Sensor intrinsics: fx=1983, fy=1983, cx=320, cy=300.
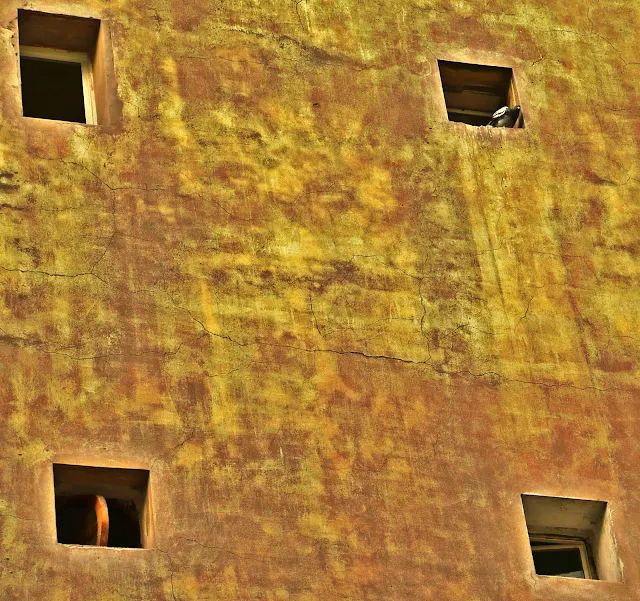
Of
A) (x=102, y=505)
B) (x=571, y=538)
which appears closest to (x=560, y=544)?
(x=571, y=538)

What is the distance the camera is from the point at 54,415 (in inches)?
471

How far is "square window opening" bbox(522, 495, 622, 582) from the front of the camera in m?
12.8

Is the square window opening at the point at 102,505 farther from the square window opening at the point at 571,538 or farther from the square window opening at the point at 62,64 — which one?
the square window opening at the point at 62,64

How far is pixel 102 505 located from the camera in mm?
11875

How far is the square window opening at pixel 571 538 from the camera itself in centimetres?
1280

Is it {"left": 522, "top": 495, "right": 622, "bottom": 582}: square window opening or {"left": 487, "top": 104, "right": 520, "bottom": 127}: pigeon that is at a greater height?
{"left": 487, "top": 104, "right": 520, "bottom": 127}: pigeon

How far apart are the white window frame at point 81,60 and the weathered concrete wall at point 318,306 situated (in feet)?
1.01

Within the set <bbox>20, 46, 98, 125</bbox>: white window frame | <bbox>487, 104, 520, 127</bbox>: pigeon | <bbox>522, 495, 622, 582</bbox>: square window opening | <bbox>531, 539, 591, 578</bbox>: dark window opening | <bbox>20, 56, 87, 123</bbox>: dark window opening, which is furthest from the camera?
<bbox>487, 104, 520, 127</bbox>: pigeon

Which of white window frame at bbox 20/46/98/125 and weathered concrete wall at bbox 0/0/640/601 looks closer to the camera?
weathered concrete wall at bbox 0/0/640/601

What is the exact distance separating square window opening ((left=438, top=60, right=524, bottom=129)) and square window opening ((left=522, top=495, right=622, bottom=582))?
3168mm

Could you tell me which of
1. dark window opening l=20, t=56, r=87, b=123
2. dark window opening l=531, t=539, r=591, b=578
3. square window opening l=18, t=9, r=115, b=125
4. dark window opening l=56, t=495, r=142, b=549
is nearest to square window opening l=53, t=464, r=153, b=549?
dark window opening l=56, t=495, r=142, b=549

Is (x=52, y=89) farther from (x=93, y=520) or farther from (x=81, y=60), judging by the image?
(x=93, y=520)

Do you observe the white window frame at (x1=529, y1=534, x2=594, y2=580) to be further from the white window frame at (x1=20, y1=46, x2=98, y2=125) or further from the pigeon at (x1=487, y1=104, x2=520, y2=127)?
the white window frame at (x1=20, y1=46, x2=98, y2=125)

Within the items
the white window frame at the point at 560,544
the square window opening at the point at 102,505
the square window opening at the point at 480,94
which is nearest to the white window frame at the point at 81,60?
the square window opening at the point at 480,94
